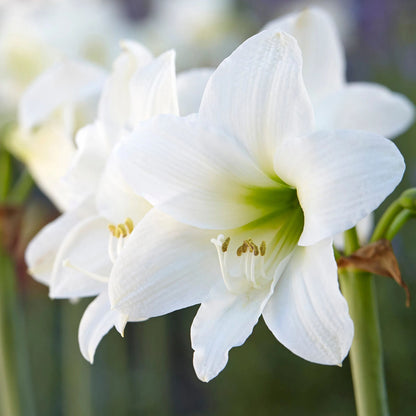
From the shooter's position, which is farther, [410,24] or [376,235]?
[410,24]

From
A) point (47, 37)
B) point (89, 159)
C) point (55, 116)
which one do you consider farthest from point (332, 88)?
point (47, 37)

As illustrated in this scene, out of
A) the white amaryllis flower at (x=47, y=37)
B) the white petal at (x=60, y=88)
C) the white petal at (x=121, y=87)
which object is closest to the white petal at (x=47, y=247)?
the white petal at (x=121, y=87)

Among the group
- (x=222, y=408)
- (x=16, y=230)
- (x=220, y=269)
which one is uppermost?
(x=16, y=230)

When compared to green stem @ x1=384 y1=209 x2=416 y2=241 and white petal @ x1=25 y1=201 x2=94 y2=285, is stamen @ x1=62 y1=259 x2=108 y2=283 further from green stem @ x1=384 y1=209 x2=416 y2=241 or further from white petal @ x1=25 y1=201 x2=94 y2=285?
green stem @ x1=384 y1=209 x2=416 y2=241

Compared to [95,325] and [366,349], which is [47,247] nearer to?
[95,325]

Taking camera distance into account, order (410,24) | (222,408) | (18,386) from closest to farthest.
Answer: (18,386) < (222,408) < (410,24)

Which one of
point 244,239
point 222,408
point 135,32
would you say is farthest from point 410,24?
point 244,239

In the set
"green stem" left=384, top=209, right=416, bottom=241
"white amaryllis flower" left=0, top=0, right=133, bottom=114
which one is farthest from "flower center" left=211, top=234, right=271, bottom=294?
"white amaryllis flower" left=0, top=0, right=133, bottom=114

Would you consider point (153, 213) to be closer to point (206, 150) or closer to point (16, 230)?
point (206, 150)
